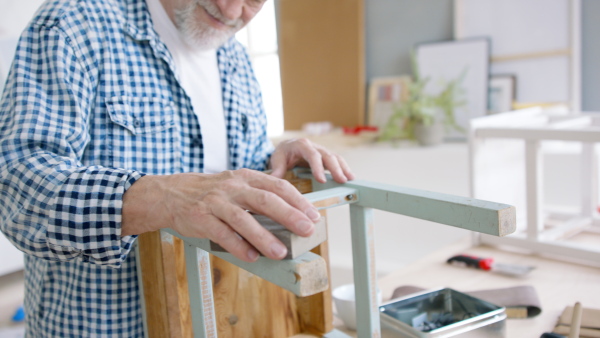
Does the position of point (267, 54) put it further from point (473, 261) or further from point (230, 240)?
point (230, 240)

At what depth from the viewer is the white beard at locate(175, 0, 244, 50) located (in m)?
1.07


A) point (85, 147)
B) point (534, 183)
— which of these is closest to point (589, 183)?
point (534, 183)

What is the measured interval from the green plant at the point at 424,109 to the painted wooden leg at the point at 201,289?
7.47ft

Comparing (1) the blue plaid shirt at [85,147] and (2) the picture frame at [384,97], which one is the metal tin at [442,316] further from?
(2) the picture frame at [384,97]

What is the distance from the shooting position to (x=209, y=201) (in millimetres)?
626

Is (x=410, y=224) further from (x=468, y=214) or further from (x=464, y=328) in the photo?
(x=468, y=214)

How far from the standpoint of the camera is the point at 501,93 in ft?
9.41

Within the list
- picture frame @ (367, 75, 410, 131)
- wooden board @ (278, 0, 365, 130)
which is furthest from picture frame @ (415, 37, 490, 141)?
wooden board @ (278, 0, 365, 130)

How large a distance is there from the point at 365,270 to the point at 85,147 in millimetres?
532

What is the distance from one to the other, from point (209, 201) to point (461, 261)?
3.21 feet

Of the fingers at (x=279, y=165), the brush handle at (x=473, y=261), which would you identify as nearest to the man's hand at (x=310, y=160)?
the fingers at (x=279, y=165)

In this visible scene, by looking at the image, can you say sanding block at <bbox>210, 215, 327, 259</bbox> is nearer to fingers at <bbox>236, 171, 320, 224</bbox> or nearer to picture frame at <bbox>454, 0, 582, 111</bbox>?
fingers at <bbox>236, 171, 320, 224</bbox>

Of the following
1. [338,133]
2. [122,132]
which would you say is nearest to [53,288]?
[122,132]

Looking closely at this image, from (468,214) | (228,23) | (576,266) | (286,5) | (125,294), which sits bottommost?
(576,266)
